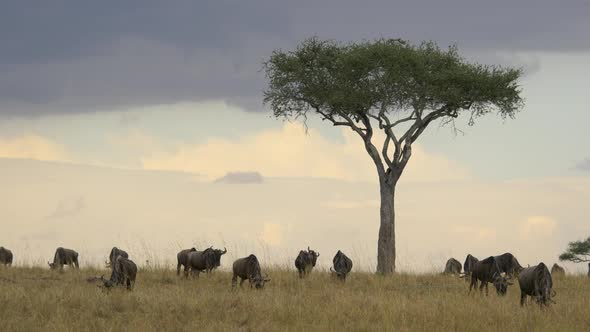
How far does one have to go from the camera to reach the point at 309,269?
112 ft

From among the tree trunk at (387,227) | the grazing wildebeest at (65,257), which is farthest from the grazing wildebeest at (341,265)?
the grazing wildebeest at (65,257)

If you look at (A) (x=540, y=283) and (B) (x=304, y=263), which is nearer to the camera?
(A) (x=540, y=283)

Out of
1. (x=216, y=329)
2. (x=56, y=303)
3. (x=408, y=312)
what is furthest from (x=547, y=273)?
(x=56, y=303)

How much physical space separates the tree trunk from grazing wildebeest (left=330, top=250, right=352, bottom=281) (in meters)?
7.49

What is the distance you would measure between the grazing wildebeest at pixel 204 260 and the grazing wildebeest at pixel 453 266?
33.3 feet

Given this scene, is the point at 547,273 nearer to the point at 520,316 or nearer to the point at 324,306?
the point at 520,316

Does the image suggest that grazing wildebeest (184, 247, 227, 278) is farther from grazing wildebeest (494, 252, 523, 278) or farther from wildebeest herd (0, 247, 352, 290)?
grazing wildebeest (494, 252, 523, 278)

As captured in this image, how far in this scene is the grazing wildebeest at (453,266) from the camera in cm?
3866

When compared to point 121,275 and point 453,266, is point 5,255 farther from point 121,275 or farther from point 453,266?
point 453,266

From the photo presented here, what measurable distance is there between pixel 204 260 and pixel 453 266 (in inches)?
448

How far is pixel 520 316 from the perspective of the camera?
928 inches

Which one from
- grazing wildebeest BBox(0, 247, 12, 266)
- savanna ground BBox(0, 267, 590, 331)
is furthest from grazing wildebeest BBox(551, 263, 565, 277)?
grazing wildebeest BBox(0, 247, 12, 266)

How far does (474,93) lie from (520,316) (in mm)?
20817

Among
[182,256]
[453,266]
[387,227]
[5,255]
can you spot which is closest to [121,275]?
[182,256]
